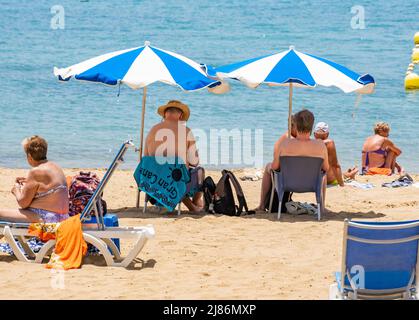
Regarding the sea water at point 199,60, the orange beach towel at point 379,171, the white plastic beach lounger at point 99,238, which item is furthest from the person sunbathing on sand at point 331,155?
the white plastic beach lounger at point 99,238

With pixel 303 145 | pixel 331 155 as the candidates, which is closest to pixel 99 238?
pixel 303 145

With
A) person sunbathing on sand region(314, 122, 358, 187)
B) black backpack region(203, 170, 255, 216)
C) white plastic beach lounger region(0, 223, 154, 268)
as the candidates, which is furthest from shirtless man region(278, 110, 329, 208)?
white plastic beach lounger region(0, 223, 154, 268)

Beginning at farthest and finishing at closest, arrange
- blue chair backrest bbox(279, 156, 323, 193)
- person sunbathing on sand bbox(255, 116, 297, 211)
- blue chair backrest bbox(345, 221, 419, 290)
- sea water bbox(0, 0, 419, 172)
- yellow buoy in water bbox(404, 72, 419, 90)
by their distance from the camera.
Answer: yellow buoy in water bbox(404, 72, 419, 90) < sea water bbox(0, 0, 419, 172) < person sunbathing on sand bbox(255, 116, 297, 211) < blue chair backrest bbox(279, 156, 323, 193) < blue chair backrest bbox(345, 221, 419, 290)

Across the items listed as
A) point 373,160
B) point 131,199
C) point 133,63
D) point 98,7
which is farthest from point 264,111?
point 98,7

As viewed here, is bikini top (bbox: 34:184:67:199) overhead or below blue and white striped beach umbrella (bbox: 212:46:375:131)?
below

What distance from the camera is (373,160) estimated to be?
38.9 feet

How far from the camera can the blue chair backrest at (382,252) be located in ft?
18.6

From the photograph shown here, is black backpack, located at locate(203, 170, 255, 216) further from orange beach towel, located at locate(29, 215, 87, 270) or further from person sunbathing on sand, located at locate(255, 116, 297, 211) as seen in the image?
orange beach towel, located at locate(29, 215, 87, 270)

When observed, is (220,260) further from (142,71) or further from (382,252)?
(142,71)

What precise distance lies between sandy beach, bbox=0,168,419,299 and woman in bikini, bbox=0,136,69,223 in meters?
0.34

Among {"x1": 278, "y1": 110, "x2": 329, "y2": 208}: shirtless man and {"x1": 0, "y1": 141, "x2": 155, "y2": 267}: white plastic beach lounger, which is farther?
{"x1": 278, "y1": 110, "x2": 329, "y2": 208}: shirtless man

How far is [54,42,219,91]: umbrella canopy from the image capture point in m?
8.78

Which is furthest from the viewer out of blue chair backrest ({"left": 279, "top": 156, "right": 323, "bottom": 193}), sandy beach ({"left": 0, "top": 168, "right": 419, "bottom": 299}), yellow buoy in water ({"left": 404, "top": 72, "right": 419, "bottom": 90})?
yellow buoy in water ({"left": 404, "top": 72, "right": 419, "bottom": 90})

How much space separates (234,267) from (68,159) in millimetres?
7200
